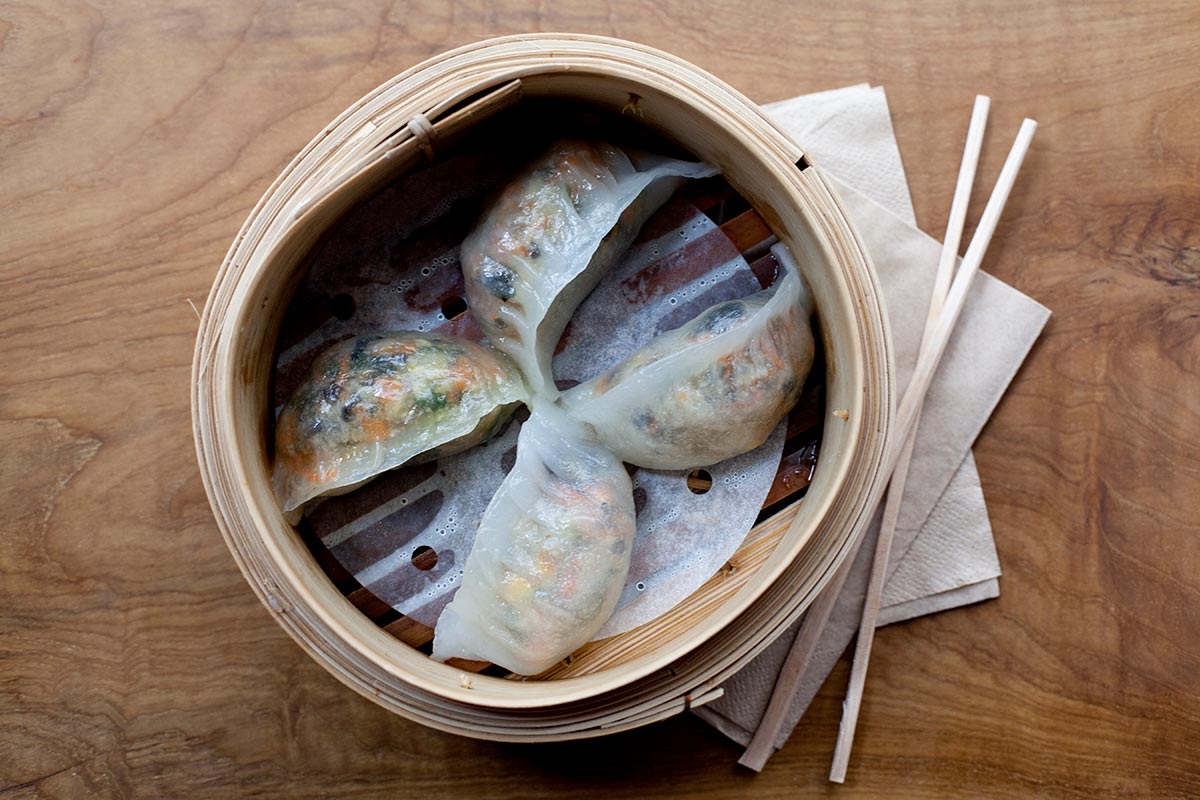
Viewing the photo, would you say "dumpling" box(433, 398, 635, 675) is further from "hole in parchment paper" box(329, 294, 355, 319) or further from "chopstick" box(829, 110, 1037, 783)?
"chopstick" box(829, 110, 1037, 783)

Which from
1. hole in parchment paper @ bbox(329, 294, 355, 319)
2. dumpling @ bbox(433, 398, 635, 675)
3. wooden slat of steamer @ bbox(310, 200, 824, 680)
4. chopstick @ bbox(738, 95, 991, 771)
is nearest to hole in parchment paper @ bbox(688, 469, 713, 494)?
wooden slat of steamer @ bbox(310, 200, 824, 680)

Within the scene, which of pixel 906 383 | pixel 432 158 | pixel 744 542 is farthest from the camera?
pixel 906 383

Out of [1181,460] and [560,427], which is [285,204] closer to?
[560,427]

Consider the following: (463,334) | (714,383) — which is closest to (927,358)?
(714,383)

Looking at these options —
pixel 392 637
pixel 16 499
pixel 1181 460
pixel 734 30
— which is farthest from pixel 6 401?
pixel 1181 460

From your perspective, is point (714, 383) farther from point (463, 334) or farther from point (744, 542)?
point (463, 334)

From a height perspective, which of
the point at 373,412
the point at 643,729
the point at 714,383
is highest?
the point at 373,412
